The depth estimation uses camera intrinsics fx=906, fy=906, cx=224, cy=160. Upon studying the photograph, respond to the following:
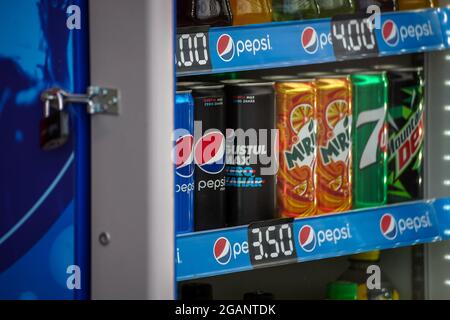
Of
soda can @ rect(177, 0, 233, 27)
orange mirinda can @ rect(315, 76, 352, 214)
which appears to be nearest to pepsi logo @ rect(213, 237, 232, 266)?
orange mirinda can @ rect(315, 76, 352, 214)

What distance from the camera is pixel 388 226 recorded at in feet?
7.15

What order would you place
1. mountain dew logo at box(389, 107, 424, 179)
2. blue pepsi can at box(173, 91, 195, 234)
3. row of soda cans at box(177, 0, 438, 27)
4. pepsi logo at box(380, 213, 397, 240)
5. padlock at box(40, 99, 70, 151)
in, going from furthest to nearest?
mountain dew logo at box(389, 107, 424, 179)
pepsi logo at box(380, 213, 397, 240)
row of soda cans at box(177, 0, 438, 27)
blue pepsi can at box(173, 91, 195, 234)
padlock at box(40, 99, 70, 151)

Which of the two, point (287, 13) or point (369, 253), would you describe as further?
point (369, 253)

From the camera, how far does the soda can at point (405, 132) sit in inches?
89.1

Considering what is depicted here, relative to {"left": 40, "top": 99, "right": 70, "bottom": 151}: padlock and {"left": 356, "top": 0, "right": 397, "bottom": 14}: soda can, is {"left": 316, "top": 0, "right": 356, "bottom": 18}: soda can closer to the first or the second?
{"left": 356, "top": 0, "right": 397, "bottom": 14}: soda can

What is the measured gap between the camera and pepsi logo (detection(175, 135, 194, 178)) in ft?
5.94

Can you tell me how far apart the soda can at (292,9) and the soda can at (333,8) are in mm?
63

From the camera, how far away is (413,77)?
2.27 meters

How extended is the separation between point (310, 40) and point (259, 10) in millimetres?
132

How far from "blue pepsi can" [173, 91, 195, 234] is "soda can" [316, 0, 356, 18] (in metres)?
0.51

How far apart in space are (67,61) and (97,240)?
29cm

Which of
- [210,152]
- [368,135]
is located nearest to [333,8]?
[368,135]
